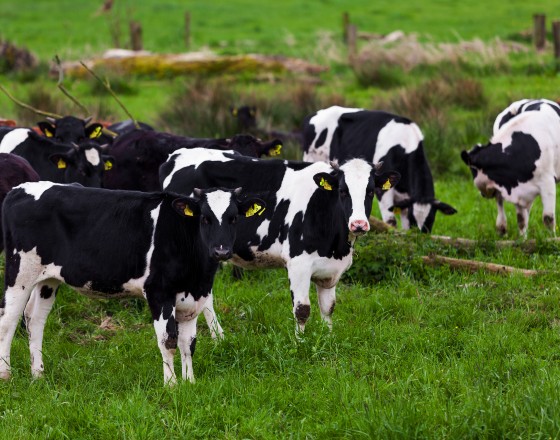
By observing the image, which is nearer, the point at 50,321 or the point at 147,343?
the point at 147,343

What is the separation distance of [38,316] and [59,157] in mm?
3499

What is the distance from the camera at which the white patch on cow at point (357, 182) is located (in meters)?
7.45

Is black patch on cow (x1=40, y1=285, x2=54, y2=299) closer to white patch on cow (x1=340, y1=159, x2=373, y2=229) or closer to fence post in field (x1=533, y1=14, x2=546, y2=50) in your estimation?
white patch on cow (x1=340, y1=159, x2=373, y2=229)

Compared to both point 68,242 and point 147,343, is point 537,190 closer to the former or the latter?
point 147,343

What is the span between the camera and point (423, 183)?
37.1 feet

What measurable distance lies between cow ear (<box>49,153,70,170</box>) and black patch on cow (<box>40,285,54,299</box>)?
3.28 meters

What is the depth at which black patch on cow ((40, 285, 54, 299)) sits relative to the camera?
739cm

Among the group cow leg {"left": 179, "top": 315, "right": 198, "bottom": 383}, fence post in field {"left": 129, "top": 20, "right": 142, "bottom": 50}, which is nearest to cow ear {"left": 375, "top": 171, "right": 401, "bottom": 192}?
cow leg {"left": 179, "top": 315, "right": 198, "bottom": 383}

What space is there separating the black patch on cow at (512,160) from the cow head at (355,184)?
382 cm

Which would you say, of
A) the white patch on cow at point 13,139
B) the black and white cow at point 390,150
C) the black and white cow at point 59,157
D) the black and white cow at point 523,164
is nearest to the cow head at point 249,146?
the black and white cow at point 390,150

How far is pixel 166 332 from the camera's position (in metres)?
6.75

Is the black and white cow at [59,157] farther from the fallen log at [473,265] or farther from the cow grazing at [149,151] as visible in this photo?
the fallen log at [473,265]

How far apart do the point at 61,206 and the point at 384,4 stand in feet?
133

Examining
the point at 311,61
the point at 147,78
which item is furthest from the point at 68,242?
the point at 311,61
